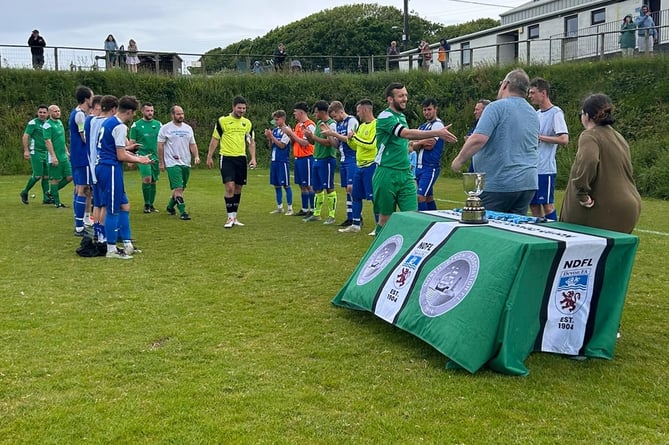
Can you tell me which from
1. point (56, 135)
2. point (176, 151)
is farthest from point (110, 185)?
point (56, 135)

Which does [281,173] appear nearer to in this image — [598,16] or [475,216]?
[475,216]

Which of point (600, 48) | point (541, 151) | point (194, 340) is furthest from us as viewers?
point (600, 48)

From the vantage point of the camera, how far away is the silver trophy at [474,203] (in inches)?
198

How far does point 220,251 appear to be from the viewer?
8914mm

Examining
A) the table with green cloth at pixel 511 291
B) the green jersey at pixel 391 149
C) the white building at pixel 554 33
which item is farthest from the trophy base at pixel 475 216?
the white building at pixel 554 33

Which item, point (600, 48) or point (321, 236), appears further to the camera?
point (600, 48)

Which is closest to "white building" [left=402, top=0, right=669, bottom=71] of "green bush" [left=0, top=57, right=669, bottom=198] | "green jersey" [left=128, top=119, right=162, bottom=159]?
"green bush" [left=0, top=57, right=669, bottom=198]

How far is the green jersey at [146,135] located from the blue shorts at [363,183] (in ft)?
15.1

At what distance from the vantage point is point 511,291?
13.7ft

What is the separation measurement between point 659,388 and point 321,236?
656 centimetres

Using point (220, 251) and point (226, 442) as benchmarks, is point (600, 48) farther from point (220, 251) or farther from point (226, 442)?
point (226, 442)

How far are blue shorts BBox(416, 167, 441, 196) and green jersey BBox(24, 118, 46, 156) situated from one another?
8.47m

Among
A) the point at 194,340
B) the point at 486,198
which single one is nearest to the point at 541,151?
the point at 486,198

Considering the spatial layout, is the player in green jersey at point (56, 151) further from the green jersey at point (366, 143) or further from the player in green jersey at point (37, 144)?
the green jersey at point (366, 143)
